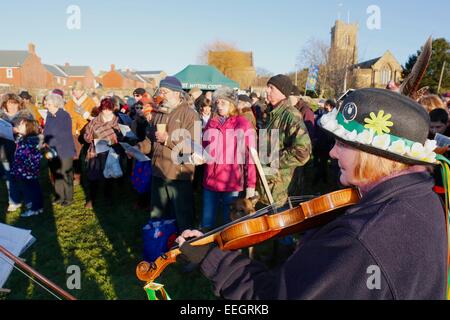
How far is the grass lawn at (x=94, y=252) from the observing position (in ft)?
12.2

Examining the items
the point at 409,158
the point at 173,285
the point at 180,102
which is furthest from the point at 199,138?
the point at 409,158

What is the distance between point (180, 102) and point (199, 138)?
0.51 metres

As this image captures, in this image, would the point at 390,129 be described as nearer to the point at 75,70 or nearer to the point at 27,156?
the point at 27,156

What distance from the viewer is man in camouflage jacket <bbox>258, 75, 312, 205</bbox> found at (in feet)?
11.4

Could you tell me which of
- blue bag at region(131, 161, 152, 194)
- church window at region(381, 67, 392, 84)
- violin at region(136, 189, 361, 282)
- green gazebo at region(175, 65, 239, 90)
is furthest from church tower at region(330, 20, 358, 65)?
violin at region(136, 189, 361, 282)

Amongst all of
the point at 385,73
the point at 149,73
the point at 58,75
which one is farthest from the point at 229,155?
the point at 149,73

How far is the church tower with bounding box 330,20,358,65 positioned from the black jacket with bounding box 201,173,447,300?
27.5 meters

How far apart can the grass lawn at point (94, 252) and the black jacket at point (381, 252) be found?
9.04 ft

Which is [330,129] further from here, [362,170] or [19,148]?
[19,148]

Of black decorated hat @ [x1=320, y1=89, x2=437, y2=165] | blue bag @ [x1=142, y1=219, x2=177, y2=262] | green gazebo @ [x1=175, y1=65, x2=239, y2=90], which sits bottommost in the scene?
blue bag @ [x1=142, y1=219, x2=177, y2=262]

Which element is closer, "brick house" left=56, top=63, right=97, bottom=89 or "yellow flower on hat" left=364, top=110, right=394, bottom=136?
"yellow flower on hat" left=364, top=110, right=394, bottom=136

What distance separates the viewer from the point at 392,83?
4.76 metres

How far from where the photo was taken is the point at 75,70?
76875mm

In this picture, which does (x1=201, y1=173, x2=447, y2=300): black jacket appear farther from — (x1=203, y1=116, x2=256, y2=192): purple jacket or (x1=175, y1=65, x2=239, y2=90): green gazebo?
(x1=175, y1=65, x2=239, y2=90): green gazebo
